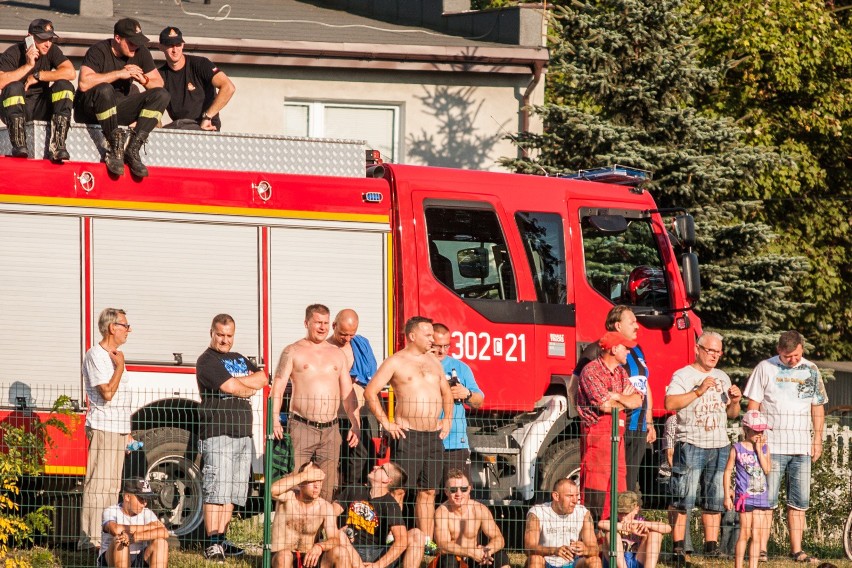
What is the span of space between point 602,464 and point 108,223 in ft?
13.7

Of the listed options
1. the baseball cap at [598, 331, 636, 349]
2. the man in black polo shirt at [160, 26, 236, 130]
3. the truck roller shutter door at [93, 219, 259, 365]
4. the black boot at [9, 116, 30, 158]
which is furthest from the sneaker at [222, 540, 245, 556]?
the man in black polo shirt at [160, 26, 236, 130]

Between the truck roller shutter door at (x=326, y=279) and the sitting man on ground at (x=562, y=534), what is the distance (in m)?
2.47

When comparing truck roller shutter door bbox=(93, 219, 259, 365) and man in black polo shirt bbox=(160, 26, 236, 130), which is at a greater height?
man in black polo shirt bbox=(160, 26, 236, 130)

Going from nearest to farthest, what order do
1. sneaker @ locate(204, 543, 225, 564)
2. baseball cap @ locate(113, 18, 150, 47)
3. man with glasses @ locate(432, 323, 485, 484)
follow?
1. sneaker @ locate(204, 543, 225, 564)
2. man with glasses @ locate(432, 323, 485, 484)
3. baseball cap @ locate(113, 18, 150, 47)

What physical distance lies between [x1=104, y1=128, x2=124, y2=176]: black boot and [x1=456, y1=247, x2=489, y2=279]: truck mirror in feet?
9.41

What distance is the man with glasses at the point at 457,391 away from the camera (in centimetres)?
1005

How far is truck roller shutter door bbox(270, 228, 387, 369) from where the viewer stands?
10891mm

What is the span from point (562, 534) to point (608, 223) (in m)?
3.62

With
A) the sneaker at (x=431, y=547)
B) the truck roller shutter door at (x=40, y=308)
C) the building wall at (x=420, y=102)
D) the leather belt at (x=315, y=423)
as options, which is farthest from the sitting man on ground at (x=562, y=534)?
the building wall at (x=420, y=102)

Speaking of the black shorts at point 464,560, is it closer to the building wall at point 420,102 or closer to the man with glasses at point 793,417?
the man with glasses at point 793,417

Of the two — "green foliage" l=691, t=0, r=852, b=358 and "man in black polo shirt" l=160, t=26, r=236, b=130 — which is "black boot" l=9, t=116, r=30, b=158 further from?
"green foliage" l=691, t=0, r=852, b=358

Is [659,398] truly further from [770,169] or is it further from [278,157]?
[770,169]

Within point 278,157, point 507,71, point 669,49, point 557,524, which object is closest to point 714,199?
point 669,49

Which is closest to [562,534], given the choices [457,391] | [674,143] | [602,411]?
[602,411]
